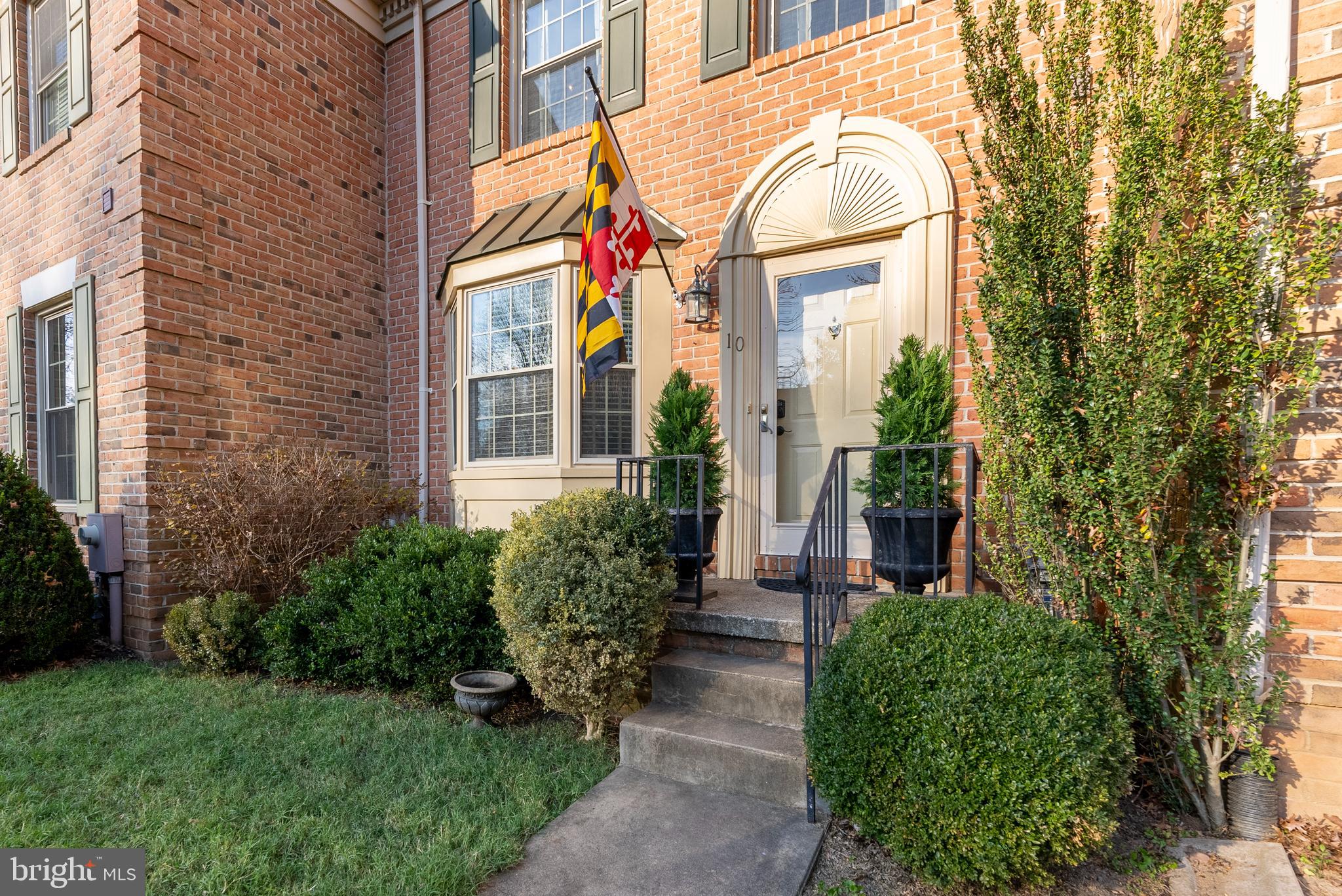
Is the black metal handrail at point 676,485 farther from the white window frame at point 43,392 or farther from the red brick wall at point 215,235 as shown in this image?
the white window frame at point 43,392

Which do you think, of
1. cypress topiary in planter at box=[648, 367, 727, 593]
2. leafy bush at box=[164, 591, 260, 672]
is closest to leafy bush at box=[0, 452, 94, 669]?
leafy bush at box=[164, 591, 260, 672]

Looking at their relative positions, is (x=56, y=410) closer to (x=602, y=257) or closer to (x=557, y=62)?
(x=557, y=62)

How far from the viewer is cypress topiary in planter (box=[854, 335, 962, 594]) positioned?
3268 millimetres

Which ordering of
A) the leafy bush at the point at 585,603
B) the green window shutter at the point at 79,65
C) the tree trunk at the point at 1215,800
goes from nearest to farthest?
the tree trunk at the point at 1215,800 → the leafy bush at the point at 585,603 → the green window shutter at the point at 79,65

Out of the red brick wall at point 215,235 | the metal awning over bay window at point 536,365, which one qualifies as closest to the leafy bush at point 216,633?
the red brick wall at point 215,235

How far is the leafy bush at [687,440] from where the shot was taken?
4168mm

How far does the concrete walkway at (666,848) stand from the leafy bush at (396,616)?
1256 millimetres

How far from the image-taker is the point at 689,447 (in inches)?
166

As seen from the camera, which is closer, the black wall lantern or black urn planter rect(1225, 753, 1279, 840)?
black urn planter rect(1225, 753, 1279, 840)

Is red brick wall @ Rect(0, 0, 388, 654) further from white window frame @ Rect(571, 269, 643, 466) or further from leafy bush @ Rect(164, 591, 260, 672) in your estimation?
white window frame @ Rect(571, 269, 643, 466)

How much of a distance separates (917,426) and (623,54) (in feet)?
11.9

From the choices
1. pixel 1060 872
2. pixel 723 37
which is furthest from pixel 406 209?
pixel 1060 872

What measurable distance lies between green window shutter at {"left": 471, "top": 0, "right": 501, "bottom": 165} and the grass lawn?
4.49 metres

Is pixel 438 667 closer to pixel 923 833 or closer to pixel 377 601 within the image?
pixel 377 601
